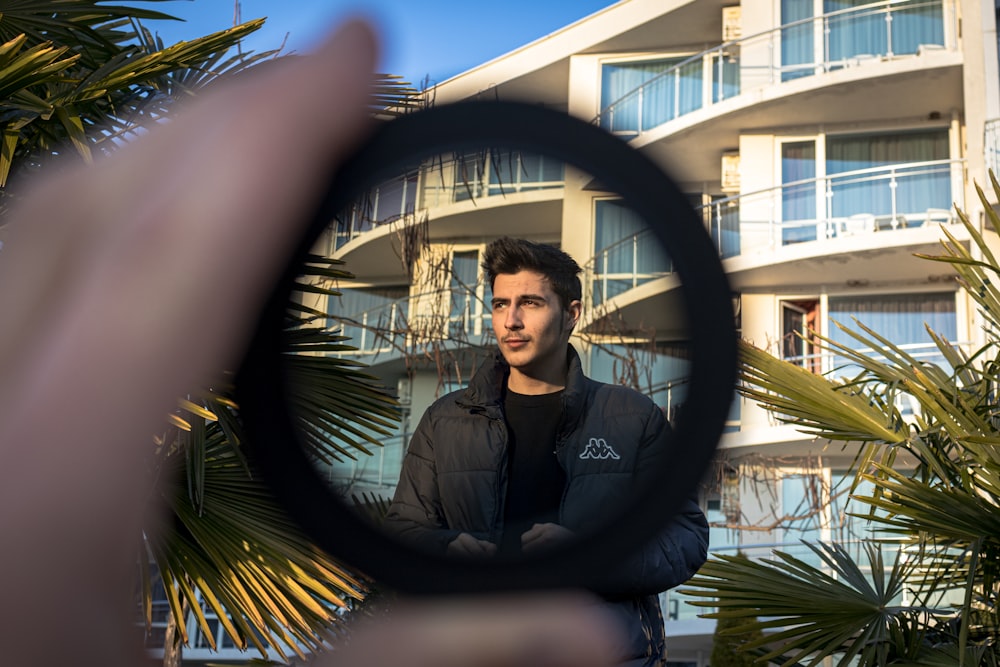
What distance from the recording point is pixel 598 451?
0.89 meters

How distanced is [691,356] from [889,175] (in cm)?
1189

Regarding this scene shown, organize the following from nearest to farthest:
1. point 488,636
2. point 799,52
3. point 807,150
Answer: point 488,636
point 807,150
point 799,52

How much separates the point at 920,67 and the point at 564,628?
1258cm

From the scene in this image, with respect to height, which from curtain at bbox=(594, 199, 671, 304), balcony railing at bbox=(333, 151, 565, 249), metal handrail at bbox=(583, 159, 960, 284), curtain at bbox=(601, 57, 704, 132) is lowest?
curtain at bbox=(594, 199, 671, 304)

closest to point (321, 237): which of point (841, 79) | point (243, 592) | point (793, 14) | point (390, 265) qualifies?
point (390, 265)

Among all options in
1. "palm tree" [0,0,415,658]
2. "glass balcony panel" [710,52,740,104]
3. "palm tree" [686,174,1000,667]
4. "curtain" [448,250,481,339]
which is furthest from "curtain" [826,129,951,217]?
"curtain" [448,250,481,339]

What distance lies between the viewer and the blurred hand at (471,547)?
0.78 metres

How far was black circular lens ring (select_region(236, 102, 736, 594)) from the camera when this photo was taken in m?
0.78

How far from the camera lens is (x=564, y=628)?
75 cm

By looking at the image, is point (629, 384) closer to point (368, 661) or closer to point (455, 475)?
point (455, 475)

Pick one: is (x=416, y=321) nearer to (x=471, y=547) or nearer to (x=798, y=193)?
(x=471, y=547)

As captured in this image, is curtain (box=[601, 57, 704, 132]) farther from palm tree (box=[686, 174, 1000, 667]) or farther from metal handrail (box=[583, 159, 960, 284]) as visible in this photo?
palm tree (box=[686, 174, 1000, 667])

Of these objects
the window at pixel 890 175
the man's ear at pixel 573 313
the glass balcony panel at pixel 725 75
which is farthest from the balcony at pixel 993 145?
the man's ear at pixel 573 313

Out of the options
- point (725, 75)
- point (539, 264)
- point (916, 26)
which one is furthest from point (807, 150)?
point (539, 264)
